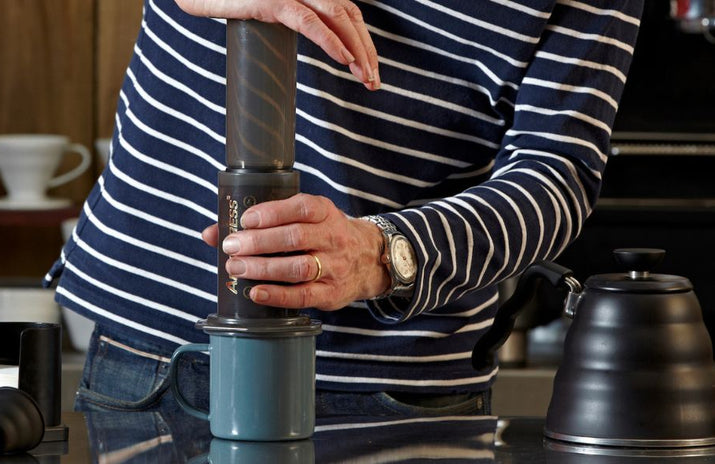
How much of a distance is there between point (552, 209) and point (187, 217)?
13.4 inches

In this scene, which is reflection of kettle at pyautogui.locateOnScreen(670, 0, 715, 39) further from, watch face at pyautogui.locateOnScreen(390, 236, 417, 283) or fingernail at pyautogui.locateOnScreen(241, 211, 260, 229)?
fingernail at pyautogui.locateOnScreen(241, 211, 260, 229)

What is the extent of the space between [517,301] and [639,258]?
0.37ft

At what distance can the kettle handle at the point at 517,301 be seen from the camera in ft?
3.02

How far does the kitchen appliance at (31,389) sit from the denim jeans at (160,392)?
0.21 meters

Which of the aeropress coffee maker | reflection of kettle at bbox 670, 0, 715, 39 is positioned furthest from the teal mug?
reflection of kettle at bbox 670, 0, 715, 39

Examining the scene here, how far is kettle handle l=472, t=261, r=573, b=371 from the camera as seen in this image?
A: 92 centimetres

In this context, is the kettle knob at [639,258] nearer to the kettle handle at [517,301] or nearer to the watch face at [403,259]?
the kettle handle at [517,301]

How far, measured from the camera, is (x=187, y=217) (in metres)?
1.15

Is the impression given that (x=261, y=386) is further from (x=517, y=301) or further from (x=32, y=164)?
(x=32, y=164)

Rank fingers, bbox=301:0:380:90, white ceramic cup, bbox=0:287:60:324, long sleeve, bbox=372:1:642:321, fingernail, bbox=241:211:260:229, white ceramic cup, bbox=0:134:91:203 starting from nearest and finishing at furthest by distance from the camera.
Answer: fingernail, bbox=241:211:260:229, fingers, bbox=301:0:380:90, long sleeve, bbox=372:1:642:321, white ceramic cup, bbox=0:287:60:324, white ceramic cup, bbox=0:134:91:203

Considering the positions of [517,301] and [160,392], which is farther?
[160,392]

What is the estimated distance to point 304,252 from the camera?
858 mm

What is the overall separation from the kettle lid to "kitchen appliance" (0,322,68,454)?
39 centimetres

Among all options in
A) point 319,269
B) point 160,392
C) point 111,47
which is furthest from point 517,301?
point 111,47
